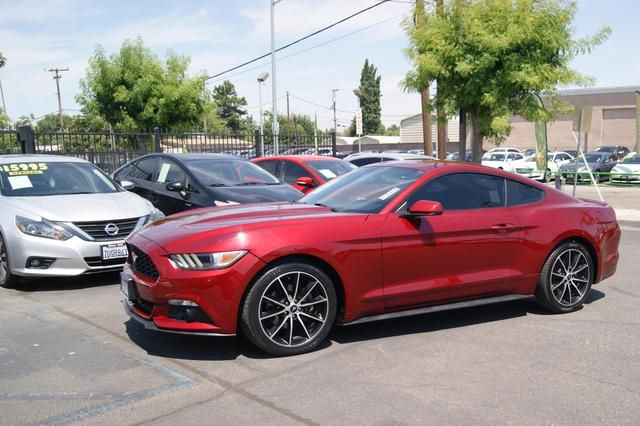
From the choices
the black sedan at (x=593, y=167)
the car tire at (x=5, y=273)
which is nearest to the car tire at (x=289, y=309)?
the car tire at (x=5, y=273)

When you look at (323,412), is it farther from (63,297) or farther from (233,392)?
(63,297)

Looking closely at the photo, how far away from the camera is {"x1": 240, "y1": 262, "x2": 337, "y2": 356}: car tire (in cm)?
449

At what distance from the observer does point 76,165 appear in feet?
28.1

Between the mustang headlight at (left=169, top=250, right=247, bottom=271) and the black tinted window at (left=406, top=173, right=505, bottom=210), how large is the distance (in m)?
1.60

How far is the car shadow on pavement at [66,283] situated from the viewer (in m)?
7.09

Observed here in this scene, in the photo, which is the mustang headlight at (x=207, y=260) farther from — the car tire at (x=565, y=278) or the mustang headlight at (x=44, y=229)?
the car tire at (x=565, y=278)

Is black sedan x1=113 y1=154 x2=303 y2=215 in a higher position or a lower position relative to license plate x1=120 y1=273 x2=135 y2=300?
higher

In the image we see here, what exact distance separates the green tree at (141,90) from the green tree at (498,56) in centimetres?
1233

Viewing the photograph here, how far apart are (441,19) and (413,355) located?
10985mm

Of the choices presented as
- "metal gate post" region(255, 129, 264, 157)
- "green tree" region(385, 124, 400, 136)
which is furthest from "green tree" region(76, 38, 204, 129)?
"green tree" region(385, 124, 400, 136)

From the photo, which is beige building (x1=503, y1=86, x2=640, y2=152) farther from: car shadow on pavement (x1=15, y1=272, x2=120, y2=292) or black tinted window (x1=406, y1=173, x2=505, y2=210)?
black tinted window (x1=406, y1=173, x2=505, y2=210)

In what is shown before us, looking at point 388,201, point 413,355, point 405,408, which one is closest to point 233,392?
point 405,408

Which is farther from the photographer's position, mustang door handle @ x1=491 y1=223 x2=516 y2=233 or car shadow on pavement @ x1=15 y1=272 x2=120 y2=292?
car shadow on pavement @ x1=15 y1=272 x2=120 y2=292

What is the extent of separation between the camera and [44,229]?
268 inches
